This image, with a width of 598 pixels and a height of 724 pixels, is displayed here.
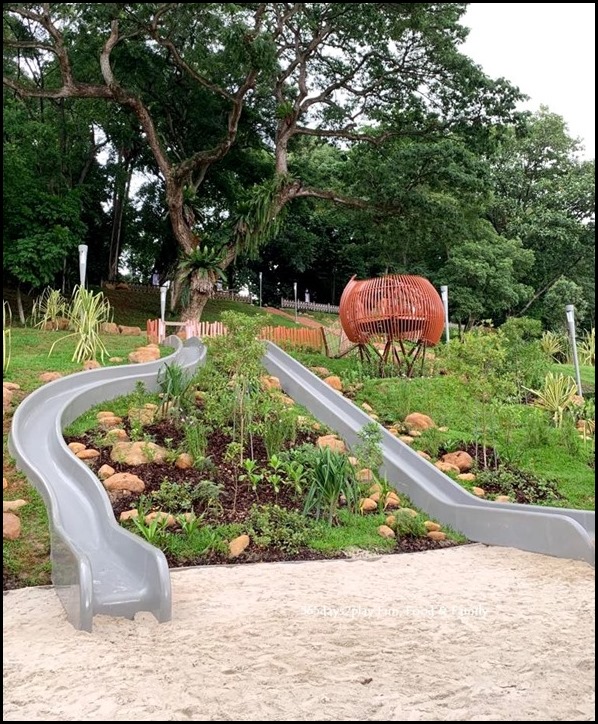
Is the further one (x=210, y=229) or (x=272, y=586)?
(x=210, y=229)

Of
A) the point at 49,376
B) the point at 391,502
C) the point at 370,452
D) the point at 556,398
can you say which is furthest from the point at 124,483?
the point at 556,398

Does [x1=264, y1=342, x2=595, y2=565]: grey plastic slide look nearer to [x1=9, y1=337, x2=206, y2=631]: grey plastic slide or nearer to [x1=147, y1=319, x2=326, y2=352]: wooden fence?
[x1=9, y1=337, x2=206, y2=631]: grey plastic slide

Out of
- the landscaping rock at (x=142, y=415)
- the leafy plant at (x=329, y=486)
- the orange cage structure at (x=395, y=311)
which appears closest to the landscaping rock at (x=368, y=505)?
the leafy plant at (x=329, y=486)

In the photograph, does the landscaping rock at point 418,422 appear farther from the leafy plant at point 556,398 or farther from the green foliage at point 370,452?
the green foliage at point 370,452

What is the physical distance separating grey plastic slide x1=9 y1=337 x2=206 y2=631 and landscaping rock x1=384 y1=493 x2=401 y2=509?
10.1ft

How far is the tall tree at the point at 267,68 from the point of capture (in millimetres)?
13805

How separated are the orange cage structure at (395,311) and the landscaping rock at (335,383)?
4.00 ft

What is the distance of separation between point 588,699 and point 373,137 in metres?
15.6

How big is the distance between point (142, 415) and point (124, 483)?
1.84m

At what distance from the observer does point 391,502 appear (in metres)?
7.28

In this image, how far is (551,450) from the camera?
895 centimetres

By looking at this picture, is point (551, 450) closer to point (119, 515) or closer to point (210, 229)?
point (119, 515)

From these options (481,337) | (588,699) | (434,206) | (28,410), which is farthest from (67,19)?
(588,699)

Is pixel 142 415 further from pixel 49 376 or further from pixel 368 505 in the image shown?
pixel 368 505
